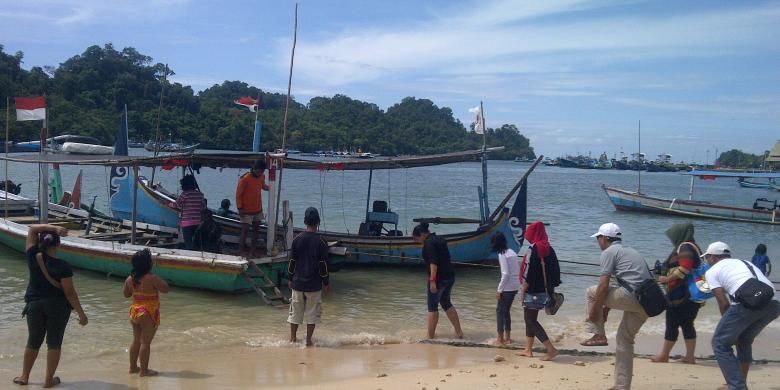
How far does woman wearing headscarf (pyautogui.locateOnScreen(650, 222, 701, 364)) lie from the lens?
23.5 feet

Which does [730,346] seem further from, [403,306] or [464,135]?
[464,135]

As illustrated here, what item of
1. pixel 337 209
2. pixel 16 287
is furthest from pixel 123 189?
pixel 337 209

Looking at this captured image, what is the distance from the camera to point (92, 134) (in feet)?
177

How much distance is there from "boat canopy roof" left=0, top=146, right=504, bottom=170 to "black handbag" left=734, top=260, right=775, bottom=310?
8.25 metres

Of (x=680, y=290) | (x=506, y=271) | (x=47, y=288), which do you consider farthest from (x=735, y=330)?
(x=47, y=288)

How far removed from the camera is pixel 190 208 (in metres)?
12.8

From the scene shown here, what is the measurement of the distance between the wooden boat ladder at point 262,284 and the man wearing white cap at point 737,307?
7095mm

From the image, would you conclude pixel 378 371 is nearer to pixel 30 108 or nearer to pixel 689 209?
pixel 30 108

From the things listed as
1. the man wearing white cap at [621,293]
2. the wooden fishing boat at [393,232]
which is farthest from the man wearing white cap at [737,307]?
the wooden fishing boat at [393,232]

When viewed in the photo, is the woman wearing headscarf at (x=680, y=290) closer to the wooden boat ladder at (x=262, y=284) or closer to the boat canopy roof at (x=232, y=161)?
the wooden boat ladder at (x=262, y=284)

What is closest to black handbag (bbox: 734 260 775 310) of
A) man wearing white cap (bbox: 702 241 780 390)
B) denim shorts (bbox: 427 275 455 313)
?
man wearing white cap (bbox: 702 241 780 390)

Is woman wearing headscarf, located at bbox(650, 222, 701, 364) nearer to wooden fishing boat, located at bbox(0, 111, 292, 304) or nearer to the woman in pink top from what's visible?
wooden fishing boat, located at bbox(0, 111, 292, 304)

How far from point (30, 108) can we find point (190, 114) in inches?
872

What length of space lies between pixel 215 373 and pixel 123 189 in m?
11.0
